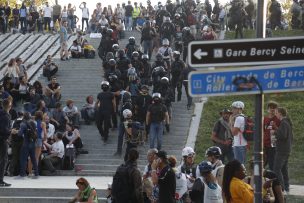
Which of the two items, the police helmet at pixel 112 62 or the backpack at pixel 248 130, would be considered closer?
the backpack at pixel 248 130

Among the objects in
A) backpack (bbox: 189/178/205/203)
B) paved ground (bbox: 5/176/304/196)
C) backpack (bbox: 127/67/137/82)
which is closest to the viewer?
backpack (bbox: 189/178/205/203)

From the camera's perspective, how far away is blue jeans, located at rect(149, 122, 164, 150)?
23938mm

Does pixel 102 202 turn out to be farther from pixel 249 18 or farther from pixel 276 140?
pixel 249 18

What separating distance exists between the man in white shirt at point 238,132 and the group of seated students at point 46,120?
15.7 ft

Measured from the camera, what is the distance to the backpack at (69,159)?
23531 mm

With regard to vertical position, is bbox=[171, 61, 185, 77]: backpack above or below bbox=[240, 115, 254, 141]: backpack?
above

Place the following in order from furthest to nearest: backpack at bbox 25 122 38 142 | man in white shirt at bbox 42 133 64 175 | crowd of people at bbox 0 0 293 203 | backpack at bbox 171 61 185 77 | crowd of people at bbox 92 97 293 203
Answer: backpack at bbox 171 61 185 77 < man in white shirt at bbox 42 133 64 175 < backpack at bbox 25 122 38 142 < crowd of people at bbox 0 0 293 203 < crowd of people at bbox 92 97 293 203

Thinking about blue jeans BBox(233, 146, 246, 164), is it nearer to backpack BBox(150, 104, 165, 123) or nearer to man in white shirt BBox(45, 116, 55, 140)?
backpack BBox(150, 104, 165, 123)

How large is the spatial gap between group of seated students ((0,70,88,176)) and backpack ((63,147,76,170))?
112 millimetres

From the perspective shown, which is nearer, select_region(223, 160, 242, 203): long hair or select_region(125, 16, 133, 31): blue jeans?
select_region(223, 160, 242, 203): long hair

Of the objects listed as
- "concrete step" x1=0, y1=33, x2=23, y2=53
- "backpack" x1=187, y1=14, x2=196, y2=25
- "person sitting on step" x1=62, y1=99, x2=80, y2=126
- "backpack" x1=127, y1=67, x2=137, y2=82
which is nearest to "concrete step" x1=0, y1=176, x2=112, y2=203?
"person sitting on step" x1=62, y1=99, x2=80, y2=126

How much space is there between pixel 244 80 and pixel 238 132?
10915mm

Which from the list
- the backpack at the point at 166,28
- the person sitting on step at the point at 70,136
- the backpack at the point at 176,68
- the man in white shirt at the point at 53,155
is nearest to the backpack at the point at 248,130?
the man in white shirt at the point at 53,155

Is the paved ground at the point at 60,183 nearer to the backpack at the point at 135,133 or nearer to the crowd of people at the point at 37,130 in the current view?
the crowd of people at the point at 37,130
